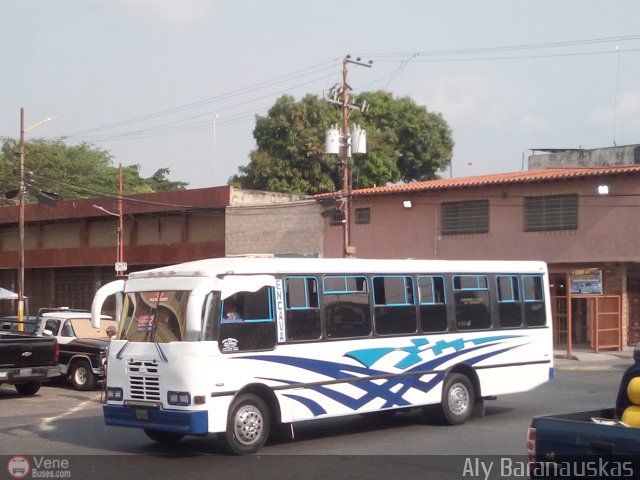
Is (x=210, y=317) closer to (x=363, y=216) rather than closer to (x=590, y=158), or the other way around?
(x=363, y=216)

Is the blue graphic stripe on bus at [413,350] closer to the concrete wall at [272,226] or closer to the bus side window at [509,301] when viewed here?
the bus side window at [509,301]

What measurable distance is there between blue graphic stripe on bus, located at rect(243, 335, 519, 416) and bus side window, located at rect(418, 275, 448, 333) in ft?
0.94

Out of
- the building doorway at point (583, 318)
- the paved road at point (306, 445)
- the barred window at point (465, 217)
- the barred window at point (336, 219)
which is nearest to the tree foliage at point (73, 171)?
the barred window at point (336, 219)

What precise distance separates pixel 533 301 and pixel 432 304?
261cm

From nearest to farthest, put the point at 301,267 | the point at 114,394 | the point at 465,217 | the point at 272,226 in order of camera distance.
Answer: the point at 114,394 → the point at 301,267 → the point at 465,217 → the point at 272,226

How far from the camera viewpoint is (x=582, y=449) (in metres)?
6.68

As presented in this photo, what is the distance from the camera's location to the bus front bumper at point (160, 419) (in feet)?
36.1

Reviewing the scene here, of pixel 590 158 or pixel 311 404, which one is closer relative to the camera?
pixel 311 404

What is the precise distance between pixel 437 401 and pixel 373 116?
43994 mm

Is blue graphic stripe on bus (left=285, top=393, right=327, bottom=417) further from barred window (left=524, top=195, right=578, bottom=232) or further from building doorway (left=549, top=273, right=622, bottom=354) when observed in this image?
barred window (left=524, top=195, right=578, bottom=232)

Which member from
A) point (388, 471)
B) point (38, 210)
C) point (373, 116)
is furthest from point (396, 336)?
point (373, 116)

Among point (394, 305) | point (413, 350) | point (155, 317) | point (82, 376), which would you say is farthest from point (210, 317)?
point (82, 376)

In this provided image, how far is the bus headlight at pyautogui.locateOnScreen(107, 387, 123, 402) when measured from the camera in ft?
39.1

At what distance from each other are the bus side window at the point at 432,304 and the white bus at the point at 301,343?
0.02 m
